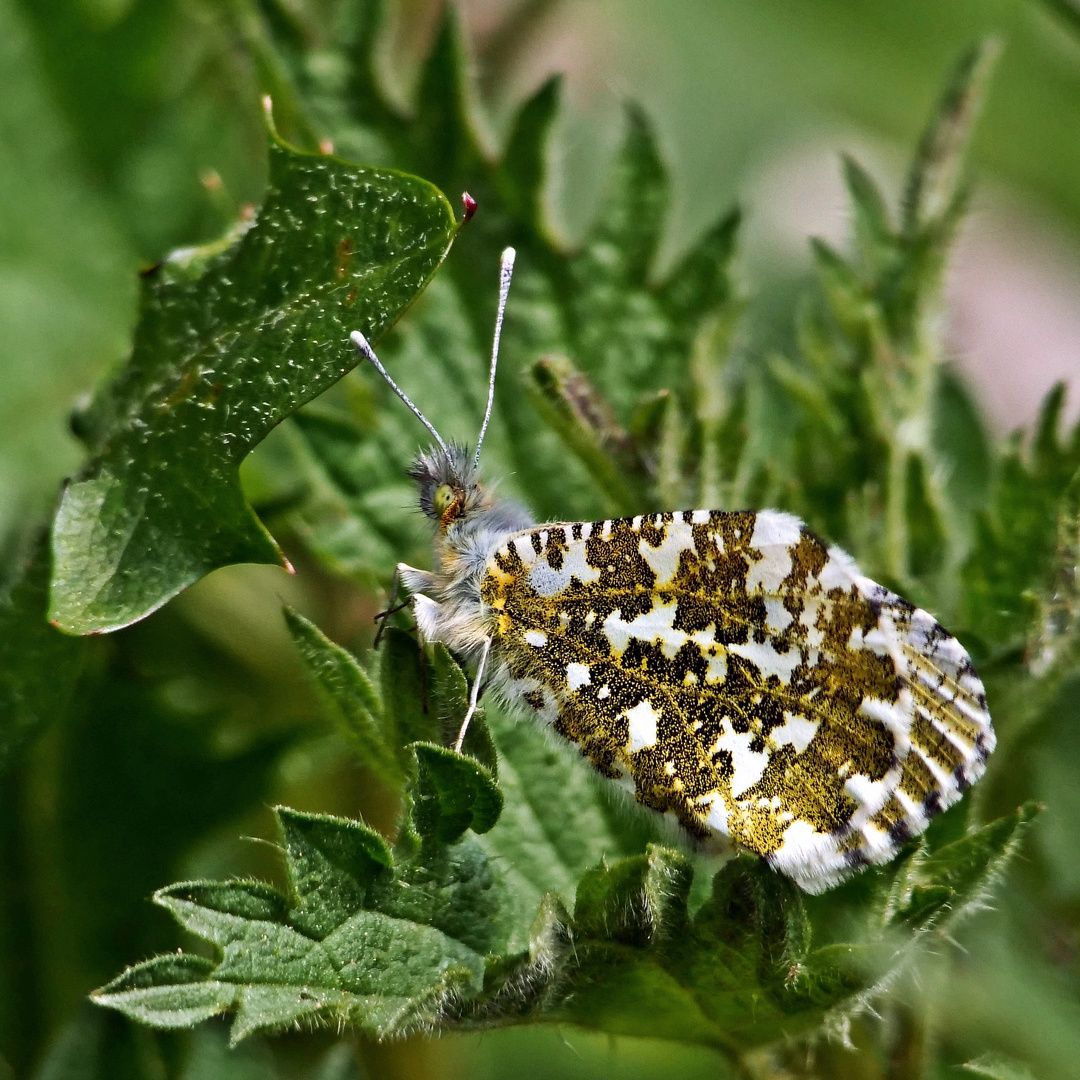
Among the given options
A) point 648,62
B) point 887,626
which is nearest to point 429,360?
point 887,626

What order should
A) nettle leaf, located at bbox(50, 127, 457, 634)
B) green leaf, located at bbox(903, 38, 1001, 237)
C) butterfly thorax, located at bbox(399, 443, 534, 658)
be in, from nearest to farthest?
1. nettle leaf, located at bbox(50, 127, 457, 634)
2. butterfly thorax, located at bbox(399, 443, 534, 658)
3. green leaf, located at bbox(903, 38, 1001, 237)

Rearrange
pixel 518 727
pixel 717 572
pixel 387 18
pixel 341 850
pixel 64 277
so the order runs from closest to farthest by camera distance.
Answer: pixel 341 850 → pixel 717 572 → pixel 518 727 → pixel 387 18 → pixel 64 277

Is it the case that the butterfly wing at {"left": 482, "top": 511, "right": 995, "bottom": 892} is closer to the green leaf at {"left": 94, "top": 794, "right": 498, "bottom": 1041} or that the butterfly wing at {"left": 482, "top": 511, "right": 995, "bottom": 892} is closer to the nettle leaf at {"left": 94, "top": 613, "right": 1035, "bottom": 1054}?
the nettle leaf at {"left": 94, "top": 613, "right": 1035, "bottom": 1054}

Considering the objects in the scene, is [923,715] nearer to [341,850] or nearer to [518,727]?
[518,727]

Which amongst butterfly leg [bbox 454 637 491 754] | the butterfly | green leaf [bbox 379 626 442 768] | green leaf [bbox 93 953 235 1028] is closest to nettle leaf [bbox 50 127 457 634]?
the butterfly

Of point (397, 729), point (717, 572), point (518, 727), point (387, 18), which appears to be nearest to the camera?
point (397, 729)

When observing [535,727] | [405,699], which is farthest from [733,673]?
[405,699]

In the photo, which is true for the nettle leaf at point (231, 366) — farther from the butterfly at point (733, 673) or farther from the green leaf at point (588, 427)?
the green leaf at point (588, 427)
